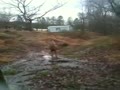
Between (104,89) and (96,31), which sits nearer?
(104,89)

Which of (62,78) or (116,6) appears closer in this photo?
(62,78)

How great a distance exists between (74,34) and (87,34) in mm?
1663

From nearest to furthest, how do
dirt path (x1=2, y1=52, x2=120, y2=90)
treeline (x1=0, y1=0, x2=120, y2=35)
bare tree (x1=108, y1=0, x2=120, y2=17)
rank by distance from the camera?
dirt path (x1=2, y1=52, x2=120, y2=90) < bare tree (x1=108, y1=0, x2=120, y2=17) < treeline (x1=0, y1=0, x2=120, y2=35)

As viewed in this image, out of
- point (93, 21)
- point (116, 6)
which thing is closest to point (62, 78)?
point (116, 6)

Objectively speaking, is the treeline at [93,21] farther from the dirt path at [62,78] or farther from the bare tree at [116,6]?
the dirt path at [62,78]

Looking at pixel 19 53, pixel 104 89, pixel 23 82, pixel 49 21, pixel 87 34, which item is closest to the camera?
pixel 104 89

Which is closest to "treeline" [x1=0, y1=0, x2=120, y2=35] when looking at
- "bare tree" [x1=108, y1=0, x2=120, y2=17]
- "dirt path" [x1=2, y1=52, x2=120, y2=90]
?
"bare tree" [x1=108, y1=0, x2=120, y2=17]

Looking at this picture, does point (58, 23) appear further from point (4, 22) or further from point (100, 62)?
point (100, 62)

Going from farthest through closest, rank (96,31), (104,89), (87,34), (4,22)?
(4,22) → (96,31) → (87,34) → (104,89)

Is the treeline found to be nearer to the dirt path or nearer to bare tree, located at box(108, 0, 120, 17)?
bare tree, located at box(108, 0, 120, 17)

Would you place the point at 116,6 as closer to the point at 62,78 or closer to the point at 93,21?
the point at 62,78

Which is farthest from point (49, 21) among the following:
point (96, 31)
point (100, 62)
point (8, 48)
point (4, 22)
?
point (100, 62)

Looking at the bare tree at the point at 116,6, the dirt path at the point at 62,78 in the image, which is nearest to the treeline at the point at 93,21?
the bare tree at the point at 116,6

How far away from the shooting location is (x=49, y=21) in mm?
59469
